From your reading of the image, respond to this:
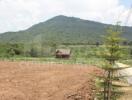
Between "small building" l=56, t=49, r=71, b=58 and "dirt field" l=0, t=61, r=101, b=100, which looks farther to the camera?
"small building" l=56, t=49, r=71, b=58

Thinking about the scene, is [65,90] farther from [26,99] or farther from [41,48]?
[41,48]

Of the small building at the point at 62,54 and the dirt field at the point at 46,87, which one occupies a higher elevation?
the small building at the point at 62,54

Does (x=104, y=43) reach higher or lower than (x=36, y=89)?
higher

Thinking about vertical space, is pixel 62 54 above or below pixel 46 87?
above

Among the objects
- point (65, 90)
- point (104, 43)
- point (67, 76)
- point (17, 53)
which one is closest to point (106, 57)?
point (104, 43)

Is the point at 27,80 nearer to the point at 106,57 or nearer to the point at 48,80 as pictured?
the point at 48,80

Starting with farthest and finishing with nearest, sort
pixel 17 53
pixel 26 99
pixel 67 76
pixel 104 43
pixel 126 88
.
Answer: pixel 17 53 < pixel 67 76 < pixel 126 88 < pixel 26 99 < pixel 104 43

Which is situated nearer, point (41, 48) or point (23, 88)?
point (23, 88)

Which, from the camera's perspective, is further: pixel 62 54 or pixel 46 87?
pixel 62 54

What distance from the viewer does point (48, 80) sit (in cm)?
3077

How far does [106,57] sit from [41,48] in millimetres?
66578

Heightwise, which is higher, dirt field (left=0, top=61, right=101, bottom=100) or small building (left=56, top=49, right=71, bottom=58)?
small building (left=56, top=49, right=71, bottom=58)

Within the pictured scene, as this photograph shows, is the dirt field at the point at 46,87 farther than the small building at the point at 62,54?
No

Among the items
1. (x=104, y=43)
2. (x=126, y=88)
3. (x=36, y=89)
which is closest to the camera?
(x=104, y=43)
